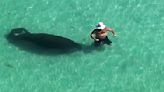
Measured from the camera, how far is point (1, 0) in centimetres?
1822

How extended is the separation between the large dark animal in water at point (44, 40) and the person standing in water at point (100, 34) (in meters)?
0.58

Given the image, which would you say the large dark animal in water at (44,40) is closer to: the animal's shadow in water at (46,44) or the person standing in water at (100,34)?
the animal's shadow in water at (46,44)

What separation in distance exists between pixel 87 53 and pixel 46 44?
124 centimetres

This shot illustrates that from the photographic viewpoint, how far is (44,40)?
16.0 m

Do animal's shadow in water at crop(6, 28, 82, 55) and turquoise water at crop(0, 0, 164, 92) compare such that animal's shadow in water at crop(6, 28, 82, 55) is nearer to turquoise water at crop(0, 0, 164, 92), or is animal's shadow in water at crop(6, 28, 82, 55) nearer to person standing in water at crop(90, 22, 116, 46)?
turquoise water at crop(0, 0, 164, 92)

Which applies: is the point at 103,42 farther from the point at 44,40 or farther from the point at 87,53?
Answer: the point at 44,40

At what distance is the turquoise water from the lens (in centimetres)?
1479

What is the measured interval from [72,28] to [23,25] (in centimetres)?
154

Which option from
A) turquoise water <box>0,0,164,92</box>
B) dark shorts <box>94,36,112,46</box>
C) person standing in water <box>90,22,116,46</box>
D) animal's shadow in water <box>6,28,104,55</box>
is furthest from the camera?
animal's shadow in water <box>6,28,104,55</box>

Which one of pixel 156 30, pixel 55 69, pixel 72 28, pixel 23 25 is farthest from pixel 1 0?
pixel 156 30

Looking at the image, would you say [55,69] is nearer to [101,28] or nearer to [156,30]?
[101,28]

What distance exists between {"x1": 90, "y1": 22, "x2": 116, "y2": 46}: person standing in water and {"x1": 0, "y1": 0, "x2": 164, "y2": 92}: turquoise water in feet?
0.79

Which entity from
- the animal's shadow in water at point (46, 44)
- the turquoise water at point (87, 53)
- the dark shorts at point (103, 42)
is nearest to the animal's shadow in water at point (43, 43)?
the animal's shadow in water at point (46, 44)

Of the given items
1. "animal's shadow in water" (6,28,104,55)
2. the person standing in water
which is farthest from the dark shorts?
"animal's shadow in water" (6,28,104,55)
